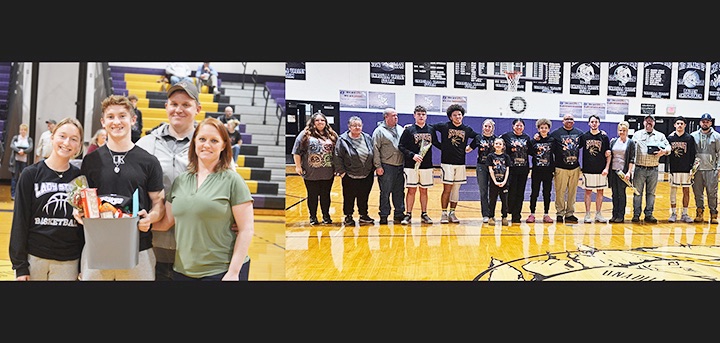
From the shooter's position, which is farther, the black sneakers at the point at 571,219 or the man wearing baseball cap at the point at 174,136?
the black sneakers at the point at 571,219

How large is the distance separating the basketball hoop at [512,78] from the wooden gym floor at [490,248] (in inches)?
43.7

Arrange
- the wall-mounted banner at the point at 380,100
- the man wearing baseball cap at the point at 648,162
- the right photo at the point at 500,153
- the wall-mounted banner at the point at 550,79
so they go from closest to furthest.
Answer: the right photo at the point at 500,153 < the wall-mounted banner at the point at 380,100 < the wall-mounted banner at the point at 550,79 < the man wearing baseball cap at the point at 648,162

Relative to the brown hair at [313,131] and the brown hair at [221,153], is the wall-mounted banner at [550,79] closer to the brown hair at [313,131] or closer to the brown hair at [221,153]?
the brown hair at [313,131]

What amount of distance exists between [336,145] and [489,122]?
1.74m

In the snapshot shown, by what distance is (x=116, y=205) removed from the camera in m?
3.81

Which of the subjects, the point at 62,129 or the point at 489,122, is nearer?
the point at 62,129

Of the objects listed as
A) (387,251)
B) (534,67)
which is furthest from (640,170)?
(387,251)

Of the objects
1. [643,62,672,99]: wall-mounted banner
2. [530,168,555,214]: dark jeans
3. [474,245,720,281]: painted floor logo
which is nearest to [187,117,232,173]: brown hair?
[474,245,720,281]: painted floor logo

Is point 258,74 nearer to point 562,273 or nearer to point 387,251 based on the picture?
point 387,251

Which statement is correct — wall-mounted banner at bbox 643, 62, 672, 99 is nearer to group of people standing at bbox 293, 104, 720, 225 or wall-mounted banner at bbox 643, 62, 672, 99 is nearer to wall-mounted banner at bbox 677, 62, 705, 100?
wall-mounted banner at bbox 677, 62, 705, 100

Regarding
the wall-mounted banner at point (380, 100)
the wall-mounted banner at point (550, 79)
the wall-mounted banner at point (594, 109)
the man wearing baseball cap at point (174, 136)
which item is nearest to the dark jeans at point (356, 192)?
the wall-mounted banner at point (380, 100)

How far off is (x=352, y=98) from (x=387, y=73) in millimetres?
455

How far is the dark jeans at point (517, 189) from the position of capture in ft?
22.4

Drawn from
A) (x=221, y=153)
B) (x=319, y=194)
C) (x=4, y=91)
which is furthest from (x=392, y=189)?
(x=4, y=91)
